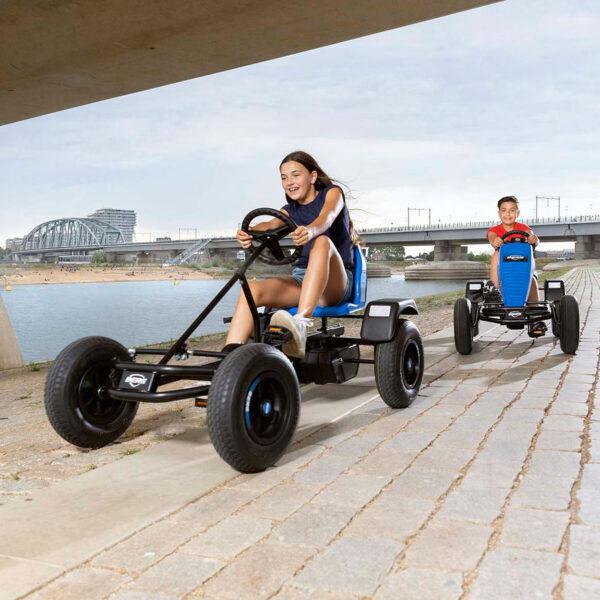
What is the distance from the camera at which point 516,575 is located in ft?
6.15

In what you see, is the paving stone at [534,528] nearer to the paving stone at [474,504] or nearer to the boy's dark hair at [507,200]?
the paving stone at [474,504]

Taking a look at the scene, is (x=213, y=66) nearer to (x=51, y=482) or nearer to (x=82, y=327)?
(x=51, y=482)

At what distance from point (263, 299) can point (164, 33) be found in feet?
8.97

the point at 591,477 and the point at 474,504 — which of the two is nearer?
the point at 474,504

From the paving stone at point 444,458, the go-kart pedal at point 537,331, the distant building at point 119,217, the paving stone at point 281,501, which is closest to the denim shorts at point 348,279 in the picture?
the paving stone at point 444,458

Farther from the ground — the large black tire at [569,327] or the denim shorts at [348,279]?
the denim shorts at [348,279]

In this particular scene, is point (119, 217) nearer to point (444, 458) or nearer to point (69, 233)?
point (69, 233)

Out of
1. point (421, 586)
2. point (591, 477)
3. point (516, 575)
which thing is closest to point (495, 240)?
point (591, 477)

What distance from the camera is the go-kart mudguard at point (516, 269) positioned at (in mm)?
6465

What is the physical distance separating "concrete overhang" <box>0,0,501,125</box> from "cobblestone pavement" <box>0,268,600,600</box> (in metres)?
3.05

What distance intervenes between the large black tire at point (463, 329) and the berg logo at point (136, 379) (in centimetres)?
397

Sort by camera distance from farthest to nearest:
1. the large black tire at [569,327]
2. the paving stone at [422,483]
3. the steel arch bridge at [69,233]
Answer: the steel arch bridge at [69,233] < the large black tire at [569,327] < the paving stone at [422,483]

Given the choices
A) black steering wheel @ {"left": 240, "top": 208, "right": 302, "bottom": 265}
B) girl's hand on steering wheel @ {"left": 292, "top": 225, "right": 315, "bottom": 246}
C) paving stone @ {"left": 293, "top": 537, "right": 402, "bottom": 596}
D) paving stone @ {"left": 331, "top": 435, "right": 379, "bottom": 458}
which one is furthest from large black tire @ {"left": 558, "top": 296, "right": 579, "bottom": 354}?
paving stone @ {"left": 293, "top": 537, "right": 402, "bottom": 596}

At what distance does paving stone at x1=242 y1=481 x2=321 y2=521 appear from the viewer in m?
2.38
